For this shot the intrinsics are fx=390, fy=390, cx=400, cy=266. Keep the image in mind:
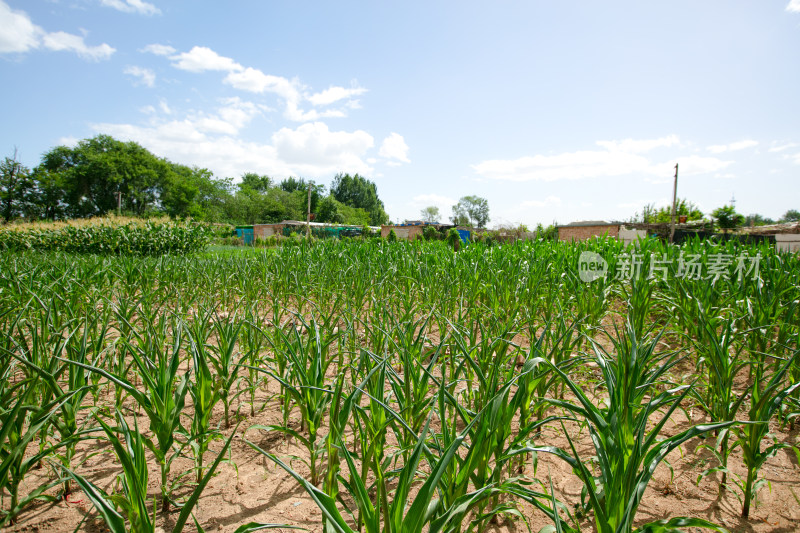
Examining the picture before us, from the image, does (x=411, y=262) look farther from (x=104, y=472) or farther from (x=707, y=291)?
(x=104, y=472)

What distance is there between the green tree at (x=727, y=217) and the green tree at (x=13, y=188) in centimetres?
4721

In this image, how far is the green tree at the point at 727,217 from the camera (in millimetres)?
18406

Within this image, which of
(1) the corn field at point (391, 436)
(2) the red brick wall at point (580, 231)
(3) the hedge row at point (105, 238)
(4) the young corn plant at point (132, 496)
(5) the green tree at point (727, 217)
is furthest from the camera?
(2) the red brick wall at point (580, 231)

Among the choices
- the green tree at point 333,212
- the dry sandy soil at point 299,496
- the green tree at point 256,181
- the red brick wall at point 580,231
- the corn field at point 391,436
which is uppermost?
the green tree at point 256,181

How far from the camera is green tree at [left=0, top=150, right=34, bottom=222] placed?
103 feet

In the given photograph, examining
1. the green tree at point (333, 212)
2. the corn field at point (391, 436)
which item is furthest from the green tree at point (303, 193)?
the corn field at point (391, 436)

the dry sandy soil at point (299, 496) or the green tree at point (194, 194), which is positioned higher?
the green tree at point (194, 194)

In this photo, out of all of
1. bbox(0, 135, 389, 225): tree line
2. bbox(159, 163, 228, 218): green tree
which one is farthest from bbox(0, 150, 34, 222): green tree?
bbox(159, 163, 228, 218): green tree

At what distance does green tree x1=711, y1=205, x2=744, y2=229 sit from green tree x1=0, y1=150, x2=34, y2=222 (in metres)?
47.2

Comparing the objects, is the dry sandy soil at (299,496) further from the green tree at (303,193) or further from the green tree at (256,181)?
the green tree at (256,181)

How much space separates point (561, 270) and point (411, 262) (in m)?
1.82

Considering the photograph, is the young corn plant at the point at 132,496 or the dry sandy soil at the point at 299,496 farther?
the dry sandy soil at the point at 299,496

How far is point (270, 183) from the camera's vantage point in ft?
228

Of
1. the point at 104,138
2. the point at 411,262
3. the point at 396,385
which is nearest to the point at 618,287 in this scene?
the point at 411,262
